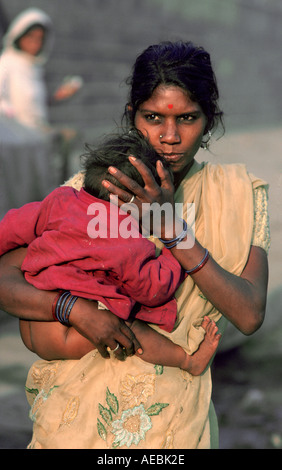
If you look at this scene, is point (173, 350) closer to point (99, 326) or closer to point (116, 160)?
point (99, 326)

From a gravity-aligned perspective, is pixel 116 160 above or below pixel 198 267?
above

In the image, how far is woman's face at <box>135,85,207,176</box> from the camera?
2299 mm

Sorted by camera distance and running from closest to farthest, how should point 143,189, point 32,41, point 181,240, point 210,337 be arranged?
point 143,189
point 181,240
point 210,337
point 32,41

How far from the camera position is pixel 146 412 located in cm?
214

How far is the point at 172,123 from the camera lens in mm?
2309

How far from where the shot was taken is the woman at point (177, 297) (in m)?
2.11

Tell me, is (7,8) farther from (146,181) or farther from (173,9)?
(146,181)

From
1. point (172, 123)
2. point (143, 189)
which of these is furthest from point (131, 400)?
point (172, 123)

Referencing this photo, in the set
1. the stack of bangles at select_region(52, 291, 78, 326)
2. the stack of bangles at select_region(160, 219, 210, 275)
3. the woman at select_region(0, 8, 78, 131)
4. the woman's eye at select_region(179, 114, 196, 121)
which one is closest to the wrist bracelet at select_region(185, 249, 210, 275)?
the stack of bangles at select_region(160, 219, 210, 275)

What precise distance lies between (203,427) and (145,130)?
1059 millimetres

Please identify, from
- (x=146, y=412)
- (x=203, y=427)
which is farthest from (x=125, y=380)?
(x=203, y=427)

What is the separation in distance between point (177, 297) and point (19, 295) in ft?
1.76

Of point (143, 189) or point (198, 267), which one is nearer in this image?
point (143, 189)

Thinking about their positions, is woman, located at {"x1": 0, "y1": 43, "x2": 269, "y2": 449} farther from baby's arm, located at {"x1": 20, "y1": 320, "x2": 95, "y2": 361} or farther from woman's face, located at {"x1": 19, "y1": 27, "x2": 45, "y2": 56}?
woman's face, located at {"x1": 19, "y1": 27, "x2": 45, "y2": 56}
